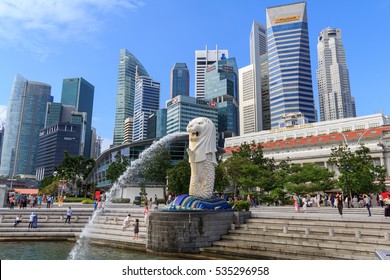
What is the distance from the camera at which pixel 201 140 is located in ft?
58.7

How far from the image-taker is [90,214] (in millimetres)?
23328

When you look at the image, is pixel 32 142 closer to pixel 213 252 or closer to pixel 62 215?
pixel 62 215

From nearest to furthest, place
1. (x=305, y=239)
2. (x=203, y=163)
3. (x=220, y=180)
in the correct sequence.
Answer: (x=305, y=239) < (x=203, y=163) < (x=220, y=180)

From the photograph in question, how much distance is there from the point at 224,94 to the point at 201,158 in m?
163

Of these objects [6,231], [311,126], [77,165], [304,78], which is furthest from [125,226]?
[304,78]

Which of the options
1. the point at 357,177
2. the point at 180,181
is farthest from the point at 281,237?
the point at 180,181

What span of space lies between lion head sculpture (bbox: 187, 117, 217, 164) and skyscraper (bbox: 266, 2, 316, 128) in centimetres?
11631

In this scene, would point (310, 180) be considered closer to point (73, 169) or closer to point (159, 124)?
point (73, 169)

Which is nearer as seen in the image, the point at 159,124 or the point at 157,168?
the point at 157,168

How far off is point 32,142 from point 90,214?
183224 mm

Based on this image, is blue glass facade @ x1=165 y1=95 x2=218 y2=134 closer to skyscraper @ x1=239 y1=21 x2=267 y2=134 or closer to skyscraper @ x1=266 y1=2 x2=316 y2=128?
skyscraper @ x1=266 y1=2 x2=316 y2=128

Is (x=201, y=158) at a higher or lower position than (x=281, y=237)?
higher

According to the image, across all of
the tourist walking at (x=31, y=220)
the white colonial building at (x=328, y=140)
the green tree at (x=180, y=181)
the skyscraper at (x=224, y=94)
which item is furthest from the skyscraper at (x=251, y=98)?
the tourist walking at (x=31, y=220)

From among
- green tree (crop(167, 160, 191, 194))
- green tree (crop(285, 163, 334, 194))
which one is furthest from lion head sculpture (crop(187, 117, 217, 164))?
green tree (crop(285, 163, 334, 194))
